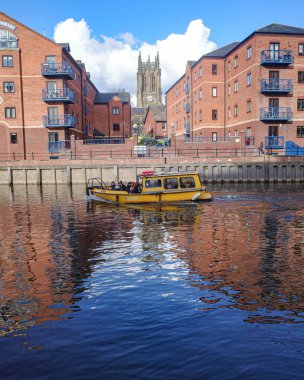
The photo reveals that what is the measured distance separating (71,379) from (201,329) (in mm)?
2614

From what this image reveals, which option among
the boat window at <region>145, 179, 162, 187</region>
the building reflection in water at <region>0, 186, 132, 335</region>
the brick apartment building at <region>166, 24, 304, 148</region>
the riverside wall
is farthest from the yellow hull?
the brick apartment building at <region>166, 24, 304, 148</region>

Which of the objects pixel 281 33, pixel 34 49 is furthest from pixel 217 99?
pixel 34 49

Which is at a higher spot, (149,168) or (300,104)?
(300,104)

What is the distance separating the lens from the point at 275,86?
42.1 m

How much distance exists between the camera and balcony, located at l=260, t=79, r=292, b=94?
137 ft

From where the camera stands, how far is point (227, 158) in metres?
40.1

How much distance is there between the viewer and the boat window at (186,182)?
82.5ft

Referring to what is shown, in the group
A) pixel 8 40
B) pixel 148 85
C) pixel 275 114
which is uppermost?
pixel 148 85

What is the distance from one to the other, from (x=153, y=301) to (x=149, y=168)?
31.4 metres

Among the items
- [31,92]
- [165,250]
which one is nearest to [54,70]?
[31,92]

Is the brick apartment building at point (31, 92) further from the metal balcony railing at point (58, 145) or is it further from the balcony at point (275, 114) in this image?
the balcony at point (275, 114)

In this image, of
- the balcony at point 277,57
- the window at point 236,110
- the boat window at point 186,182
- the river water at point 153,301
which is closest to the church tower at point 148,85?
the window at point 236,110

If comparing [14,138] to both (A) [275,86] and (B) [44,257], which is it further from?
(B) [44,257]

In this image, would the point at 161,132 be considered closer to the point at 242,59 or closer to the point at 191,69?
the point at 191,69
